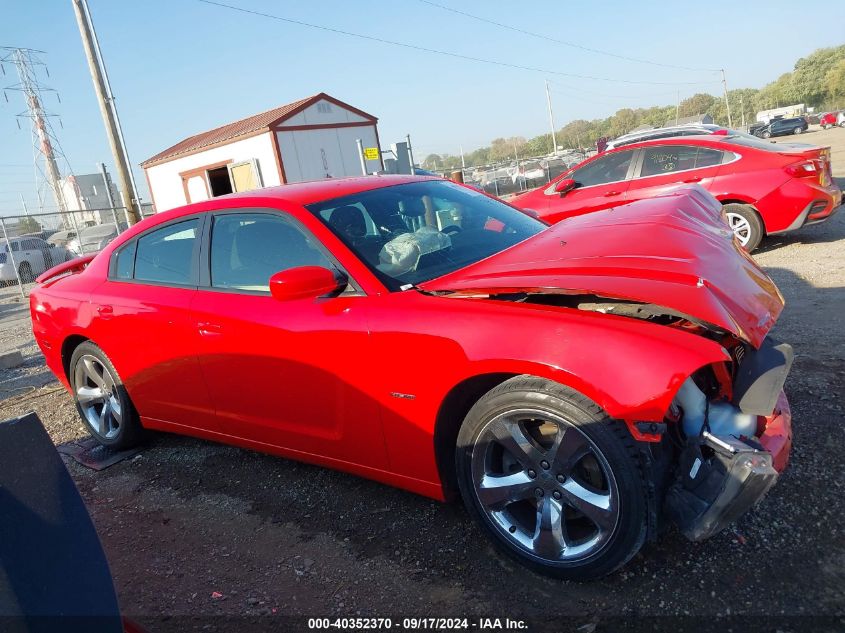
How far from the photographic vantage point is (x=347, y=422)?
2789mm

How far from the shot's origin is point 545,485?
2314mm

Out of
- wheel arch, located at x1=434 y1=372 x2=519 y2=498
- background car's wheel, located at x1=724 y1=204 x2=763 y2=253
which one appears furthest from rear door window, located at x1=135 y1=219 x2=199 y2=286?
background car's wheel, located at x1=724 y1=204 x2=763 y2=253

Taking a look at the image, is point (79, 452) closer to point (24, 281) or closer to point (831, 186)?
point (831, 186)

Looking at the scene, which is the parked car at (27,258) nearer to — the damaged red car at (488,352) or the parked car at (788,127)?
the damaged red car at (488,352)

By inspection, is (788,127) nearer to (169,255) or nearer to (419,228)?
(419,228)

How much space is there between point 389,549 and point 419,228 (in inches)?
62.9

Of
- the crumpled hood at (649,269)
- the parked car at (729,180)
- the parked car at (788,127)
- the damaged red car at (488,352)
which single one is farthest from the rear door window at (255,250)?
the parked car at (788,127)

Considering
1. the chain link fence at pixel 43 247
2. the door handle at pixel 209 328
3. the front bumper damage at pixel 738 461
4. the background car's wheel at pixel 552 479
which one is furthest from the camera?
the chain link fence at pixel 43 247

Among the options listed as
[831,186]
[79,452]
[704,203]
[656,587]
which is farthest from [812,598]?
[831,186]

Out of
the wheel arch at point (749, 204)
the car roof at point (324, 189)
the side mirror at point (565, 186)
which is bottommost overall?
the wheel arch at point (749, 204)

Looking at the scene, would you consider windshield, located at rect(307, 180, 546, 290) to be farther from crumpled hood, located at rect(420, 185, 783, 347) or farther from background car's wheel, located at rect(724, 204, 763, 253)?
background car's wheel, located at rect(724, 204, 763, 253)

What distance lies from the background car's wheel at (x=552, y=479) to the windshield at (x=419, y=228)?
0.79 metres

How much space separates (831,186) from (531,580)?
6749mm

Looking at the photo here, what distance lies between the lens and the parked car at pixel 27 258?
58.3ft
